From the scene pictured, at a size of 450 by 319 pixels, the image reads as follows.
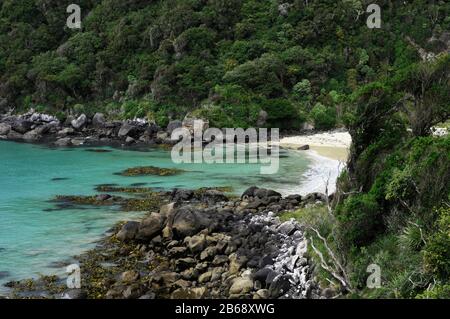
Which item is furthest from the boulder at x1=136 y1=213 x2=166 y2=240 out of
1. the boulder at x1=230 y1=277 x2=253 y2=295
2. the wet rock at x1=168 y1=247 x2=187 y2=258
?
the boulder at x1=230 y1=277 x2=253 y2=295

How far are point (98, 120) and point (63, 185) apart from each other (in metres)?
30.5

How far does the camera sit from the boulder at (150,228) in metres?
20.2

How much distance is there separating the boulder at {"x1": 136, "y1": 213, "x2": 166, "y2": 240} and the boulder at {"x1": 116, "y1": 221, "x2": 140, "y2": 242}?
24 centimetres

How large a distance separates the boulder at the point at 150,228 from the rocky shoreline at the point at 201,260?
0.13 ft

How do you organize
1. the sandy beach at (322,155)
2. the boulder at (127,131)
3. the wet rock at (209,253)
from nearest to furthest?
the wet rock at (209,253), the sandy beach at (322,155), the boulder at (127,131)

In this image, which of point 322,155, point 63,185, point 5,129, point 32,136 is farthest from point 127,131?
point 322,155

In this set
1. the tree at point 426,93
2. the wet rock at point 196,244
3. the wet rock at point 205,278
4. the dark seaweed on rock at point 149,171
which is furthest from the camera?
the dark seaweed on rock at point 149,171

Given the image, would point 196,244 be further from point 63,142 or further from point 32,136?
point 32,136

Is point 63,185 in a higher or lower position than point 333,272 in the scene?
lower

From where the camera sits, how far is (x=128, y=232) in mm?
20516

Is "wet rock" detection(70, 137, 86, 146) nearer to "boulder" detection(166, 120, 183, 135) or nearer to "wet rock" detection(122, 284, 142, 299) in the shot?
"boulder" detection(166, 120, 183, 135)

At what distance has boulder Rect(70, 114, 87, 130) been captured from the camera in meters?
61.2

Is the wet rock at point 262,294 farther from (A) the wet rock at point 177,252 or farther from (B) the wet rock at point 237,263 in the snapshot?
(A) the wet rock at point 177,252

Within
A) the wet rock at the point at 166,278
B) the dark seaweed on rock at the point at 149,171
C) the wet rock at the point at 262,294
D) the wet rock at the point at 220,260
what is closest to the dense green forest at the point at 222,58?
the dark seaweed on rock at the point at 149,171
